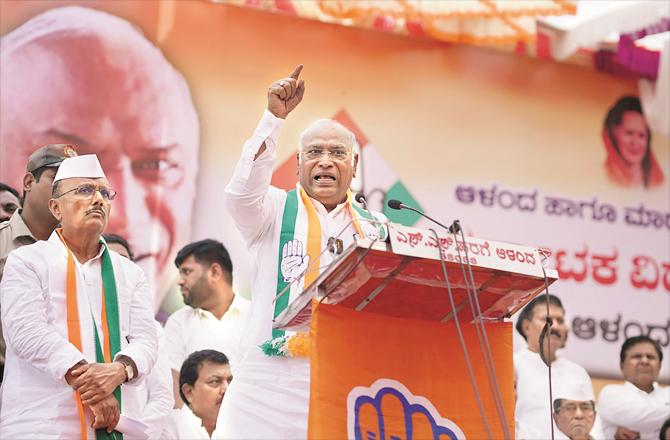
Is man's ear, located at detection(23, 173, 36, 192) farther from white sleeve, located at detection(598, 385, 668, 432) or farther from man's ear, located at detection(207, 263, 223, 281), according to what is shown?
white sleeve, located at detection(598, 385, 668, 432)

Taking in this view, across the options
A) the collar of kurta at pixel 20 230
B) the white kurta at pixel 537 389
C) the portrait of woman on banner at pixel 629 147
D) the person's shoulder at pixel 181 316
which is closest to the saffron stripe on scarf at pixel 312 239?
the collar of kurta at pixel 20 230

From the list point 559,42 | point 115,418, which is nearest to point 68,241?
point 115,418

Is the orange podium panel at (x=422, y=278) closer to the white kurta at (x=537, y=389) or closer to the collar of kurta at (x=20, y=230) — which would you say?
the collar of kurta at (x=20, y=230)

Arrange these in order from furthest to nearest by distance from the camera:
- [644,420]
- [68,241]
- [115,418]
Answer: [644,420]
[68,241]
[115,418]

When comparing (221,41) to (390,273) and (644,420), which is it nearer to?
(644,420)

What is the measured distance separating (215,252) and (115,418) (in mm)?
3224

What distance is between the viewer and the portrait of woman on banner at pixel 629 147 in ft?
28.0

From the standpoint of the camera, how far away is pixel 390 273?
2824 mm

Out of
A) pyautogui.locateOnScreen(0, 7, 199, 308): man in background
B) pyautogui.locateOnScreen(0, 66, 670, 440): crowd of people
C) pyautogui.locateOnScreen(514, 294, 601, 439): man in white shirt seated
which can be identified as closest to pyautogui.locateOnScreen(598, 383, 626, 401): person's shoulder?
pyautogui.locateOnScreen(514, 294, 601, 439): man in white shirt seated

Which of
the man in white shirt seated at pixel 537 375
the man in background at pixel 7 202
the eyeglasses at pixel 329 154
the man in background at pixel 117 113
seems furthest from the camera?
the man in background at pixel 117 113

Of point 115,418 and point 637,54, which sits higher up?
point 637,54

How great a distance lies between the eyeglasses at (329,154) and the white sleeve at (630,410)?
4076 mm

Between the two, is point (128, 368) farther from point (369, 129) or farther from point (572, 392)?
point (369, 129)

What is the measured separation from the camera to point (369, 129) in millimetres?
7699
